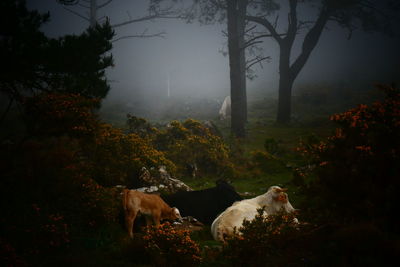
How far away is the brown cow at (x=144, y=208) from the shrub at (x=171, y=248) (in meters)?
1.17

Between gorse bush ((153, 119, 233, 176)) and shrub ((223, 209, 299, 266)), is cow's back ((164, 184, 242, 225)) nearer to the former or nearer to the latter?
shrub ((223, 209, 299, 266))

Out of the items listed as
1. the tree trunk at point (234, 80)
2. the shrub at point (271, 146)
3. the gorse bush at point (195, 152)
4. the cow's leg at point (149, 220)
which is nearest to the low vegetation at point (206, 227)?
the cow's leg at point (149, 220)

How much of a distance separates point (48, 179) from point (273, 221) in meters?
4.13

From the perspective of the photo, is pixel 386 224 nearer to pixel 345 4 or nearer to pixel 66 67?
pixel 66 67

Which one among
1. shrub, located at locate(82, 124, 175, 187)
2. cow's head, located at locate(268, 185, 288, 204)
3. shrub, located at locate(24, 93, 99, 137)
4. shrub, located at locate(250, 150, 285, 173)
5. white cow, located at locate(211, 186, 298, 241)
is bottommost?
shrub, located at locate(250, 150, 285, 173)

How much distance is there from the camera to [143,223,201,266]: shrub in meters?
4.00

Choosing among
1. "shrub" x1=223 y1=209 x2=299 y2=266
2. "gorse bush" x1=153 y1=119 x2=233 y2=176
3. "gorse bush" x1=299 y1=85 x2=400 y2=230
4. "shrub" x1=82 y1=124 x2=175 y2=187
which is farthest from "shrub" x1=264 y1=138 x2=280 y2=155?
"shrub" x1=223 y1=209 x2=299 y2=266

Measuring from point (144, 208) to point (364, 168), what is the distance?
13.4ft

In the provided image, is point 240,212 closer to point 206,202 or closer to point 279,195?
point 279,195

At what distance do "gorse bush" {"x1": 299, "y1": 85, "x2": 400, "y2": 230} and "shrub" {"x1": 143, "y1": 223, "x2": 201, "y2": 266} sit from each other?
1.87m

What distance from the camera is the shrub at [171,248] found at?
3998mm

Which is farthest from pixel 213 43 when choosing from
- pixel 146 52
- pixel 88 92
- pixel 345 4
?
pixel 88 92

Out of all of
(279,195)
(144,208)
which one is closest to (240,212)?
(279,195)

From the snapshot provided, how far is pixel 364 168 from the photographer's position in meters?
3.43
